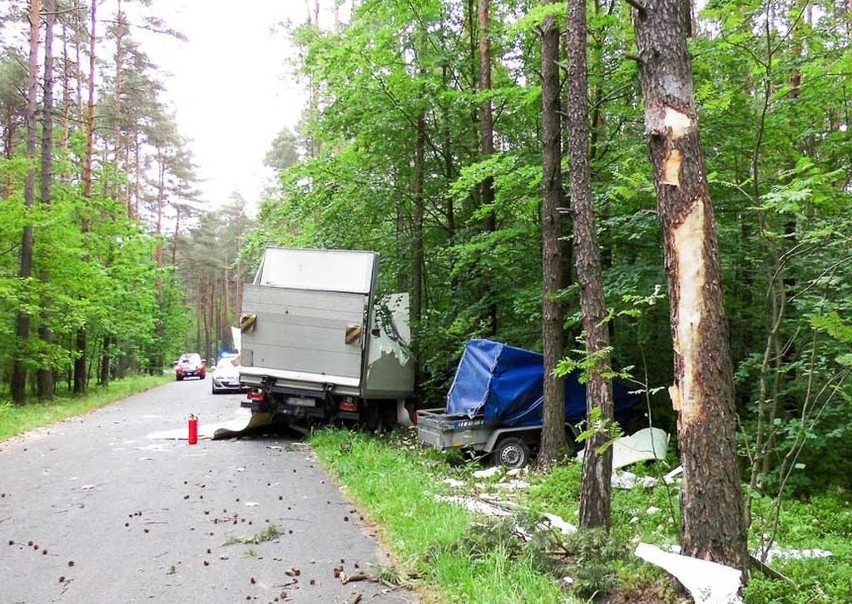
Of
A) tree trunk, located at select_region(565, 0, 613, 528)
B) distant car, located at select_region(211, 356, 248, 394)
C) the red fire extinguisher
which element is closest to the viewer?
tree trunk, located at select_region(565, 0, 613, 528)

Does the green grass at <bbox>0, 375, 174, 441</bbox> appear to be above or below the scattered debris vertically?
below

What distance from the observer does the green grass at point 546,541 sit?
4098 mm

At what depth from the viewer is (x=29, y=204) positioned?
698 inches

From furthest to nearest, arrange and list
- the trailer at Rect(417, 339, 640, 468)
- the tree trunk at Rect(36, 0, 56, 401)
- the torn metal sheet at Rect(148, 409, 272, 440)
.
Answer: the tree trunk at Rect(36, 0, 56, 401) → the torn metal sheet at Rect(148, 409, 272, 440) → the trailer at Rect(417, 339, 640, 468)

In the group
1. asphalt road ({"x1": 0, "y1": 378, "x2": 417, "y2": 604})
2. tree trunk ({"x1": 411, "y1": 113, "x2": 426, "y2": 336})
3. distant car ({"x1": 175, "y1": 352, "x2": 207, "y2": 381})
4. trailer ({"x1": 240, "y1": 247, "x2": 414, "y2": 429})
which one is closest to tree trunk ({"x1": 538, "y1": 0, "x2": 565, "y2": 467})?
asphalt road ({"x1": 0, "y1": 378, "x2": 417, "y2": 604})

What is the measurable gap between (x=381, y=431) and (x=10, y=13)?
18872 mm

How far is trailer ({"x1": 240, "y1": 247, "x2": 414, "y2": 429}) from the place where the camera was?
11.7 meters

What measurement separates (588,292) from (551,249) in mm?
3077

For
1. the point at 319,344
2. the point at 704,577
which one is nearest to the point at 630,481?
the point at 704,577

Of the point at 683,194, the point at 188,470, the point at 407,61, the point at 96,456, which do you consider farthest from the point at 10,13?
the point at 683,194

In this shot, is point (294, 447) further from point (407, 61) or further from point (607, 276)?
point (407, 61)

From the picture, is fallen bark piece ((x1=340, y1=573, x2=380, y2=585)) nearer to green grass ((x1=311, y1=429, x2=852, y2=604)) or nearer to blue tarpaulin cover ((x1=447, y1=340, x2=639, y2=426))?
green grass ((x1=311, y1=429, x2=852, y2=604))

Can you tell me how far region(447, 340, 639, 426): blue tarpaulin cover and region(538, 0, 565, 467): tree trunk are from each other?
28.9 inches

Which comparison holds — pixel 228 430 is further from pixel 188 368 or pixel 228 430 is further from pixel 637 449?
pixel 188 368
